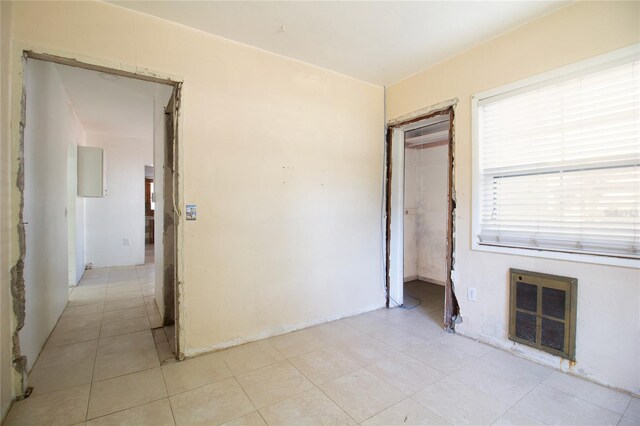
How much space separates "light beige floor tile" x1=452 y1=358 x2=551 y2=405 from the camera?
190 centimetres

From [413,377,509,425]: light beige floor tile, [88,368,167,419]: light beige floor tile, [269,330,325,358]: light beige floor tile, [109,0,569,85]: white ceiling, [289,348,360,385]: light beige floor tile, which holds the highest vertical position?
[109,0,569,85]: white ceiling

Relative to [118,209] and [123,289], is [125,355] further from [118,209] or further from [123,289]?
[118,209]

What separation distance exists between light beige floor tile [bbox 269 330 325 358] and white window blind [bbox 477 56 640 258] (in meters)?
1.75

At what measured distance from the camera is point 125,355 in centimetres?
238

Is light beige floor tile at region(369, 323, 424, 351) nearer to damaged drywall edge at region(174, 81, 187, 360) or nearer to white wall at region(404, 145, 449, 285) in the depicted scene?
damaged drywall edge at region(174, 81, 187, 360)

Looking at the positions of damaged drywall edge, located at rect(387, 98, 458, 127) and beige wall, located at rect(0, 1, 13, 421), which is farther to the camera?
damaged drywall edge, located at rect(387, 98, 458, 127)

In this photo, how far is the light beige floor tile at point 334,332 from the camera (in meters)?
2.67

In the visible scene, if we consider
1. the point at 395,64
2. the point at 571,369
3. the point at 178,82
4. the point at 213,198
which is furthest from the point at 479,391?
the point at 178,82

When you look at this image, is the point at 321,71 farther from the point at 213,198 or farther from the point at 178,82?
the point at 213,198

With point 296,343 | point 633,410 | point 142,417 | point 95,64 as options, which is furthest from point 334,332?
point 95,64

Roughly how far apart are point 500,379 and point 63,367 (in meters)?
3.19

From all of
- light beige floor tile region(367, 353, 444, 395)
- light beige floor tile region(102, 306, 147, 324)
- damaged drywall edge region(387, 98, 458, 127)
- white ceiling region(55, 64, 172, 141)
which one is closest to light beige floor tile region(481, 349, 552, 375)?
light beige floor tile region(367, 353, 444, 395)

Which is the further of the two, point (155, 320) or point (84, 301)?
point (84, 301)

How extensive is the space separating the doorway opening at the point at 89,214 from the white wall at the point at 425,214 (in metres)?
3.63
